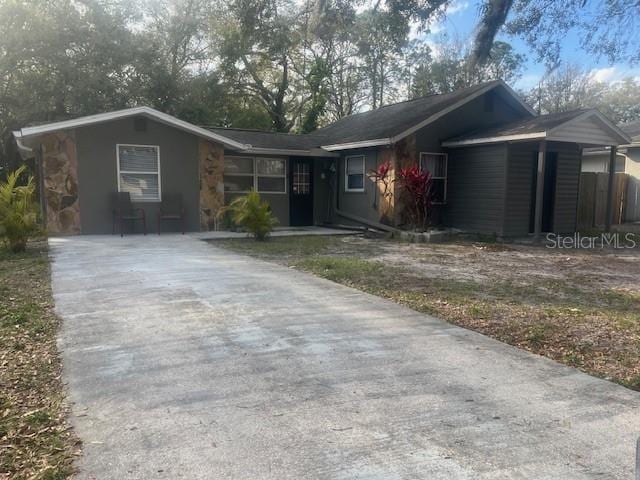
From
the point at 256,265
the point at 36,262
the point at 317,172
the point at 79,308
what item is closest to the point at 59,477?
the point at 79,308

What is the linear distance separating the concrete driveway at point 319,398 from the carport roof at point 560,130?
787cm

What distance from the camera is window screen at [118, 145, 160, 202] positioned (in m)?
12.0

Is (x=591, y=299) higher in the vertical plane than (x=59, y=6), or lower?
lower

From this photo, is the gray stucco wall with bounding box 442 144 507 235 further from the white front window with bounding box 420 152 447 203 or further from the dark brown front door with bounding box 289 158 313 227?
the dark brown front door with bounding box 289 158 313 227

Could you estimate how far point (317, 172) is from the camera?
15.7 m

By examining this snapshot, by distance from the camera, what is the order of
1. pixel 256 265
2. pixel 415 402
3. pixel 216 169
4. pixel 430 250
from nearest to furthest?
pixel 415 402
pixel 256 265
pixel 430 250
pixel 216 169

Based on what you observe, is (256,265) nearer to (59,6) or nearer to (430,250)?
(430,250)

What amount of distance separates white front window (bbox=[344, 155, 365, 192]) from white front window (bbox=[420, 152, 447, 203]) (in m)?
1.85

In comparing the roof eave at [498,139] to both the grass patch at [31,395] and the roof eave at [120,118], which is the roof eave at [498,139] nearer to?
the roof eave at [120,118]

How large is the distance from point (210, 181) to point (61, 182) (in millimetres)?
3393

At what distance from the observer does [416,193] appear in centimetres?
1219

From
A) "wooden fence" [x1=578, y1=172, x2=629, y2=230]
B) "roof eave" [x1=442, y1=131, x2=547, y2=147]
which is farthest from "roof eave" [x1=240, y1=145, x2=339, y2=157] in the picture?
"wooden fence" [x1=578, y1=172, x2=629, y2=230]

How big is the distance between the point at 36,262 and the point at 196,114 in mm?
15431

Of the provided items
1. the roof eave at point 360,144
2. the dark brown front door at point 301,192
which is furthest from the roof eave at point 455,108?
the dark brown front door at point 301,192
